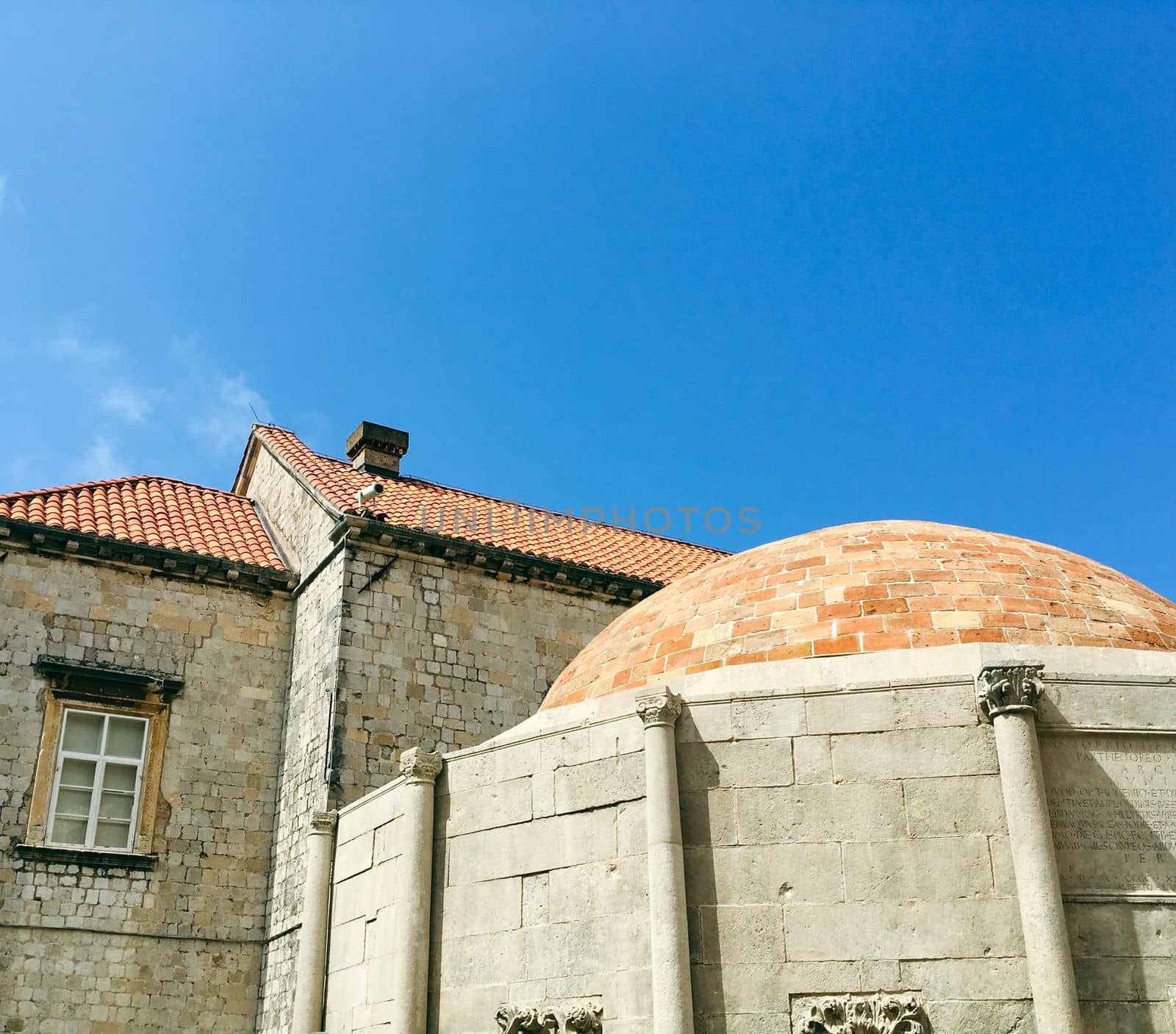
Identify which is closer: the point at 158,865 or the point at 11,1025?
the point at 11,1025

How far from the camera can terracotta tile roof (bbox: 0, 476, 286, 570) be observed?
1895 cm

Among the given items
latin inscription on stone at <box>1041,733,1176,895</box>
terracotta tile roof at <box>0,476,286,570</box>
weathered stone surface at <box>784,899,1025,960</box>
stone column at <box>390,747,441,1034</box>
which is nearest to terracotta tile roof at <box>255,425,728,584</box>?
terracotta tile roof at <box>0,476,286,570</box>

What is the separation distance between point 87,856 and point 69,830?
55 centimetres

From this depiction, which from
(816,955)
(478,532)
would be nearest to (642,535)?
(478,532)

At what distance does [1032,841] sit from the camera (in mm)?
7785

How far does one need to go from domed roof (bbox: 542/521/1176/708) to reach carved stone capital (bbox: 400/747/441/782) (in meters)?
1.72

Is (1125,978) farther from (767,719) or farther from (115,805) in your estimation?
(115,805)

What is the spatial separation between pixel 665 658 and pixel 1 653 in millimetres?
11450

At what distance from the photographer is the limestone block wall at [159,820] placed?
16.2 m

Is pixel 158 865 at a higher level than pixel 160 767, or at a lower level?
lower

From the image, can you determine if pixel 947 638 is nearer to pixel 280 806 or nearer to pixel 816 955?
pixel 816 955

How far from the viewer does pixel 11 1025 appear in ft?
51.3

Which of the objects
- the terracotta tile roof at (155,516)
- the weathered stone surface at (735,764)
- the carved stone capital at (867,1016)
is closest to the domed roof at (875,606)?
the weathered stone surface at (735,764)

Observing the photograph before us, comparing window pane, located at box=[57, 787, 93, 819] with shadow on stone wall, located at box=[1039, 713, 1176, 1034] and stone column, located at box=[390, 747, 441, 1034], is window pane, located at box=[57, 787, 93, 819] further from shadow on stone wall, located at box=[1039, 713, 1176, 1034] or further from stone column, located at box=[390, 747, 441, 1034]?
shadow on stone wall, located at box=[1039, 713, 1176, 1034]
